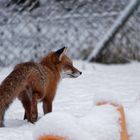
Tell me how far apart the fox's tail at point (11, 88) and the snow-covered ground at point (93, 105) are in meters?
0.23

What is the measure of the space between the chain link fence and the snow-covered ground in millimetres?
528

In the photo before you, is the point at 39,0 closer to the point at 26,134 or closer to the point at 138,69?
the point at 138,69

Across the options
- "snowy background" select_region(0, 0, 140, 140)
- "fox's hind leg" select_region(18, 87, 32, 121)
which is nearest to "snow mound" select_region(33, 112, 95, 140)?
"fox's hind leg" select_region(18, 87, 32, 121)

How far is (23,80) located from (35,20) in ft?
20.3

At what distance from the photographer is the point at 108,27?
11539 millimetres

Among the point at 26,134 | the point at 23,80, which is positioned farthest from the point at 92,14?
the point at 26,134

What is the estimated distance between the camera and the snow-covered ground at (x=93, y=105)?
3.29m

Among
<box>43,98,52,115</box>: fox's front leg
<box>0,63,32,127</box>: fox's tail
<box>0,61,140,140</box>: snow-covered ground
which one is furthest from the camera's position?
<box>43,98,52,115</box>: fox's front leg

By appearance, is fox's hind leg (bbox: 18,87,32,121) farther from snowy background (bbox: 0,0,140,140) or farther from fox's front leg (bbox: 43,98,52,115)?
snowy background (bbox: 0,0,140,140)

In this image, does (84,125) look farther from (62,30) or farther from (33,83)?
(62,30)

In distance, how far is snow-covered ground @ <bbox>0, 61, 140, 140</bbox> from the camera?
10.8 feet

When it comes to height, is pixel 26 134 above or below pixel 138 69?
above

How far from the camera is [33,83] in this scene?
230 inches

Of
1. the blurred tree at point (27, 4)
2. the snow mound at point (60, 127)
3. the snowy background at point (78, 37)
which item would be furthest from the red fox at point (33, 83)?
the blurred tree at point (27, 4)
